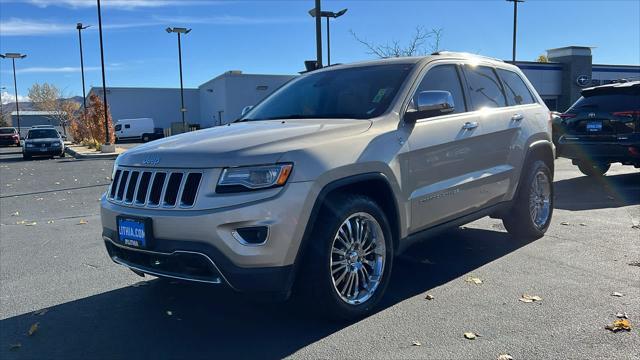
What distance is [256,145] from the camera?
3.49 metres

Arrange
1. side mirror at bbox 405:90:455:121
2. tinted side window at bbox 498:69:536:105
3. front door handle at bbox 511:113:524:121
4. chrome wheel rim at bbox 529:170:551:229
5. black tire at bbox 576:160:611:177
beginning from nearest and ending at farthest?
1. side mirror at bbox 405:90:455:121
2. front door handle at bbox 511:113:524:121
3. tinted side window at bbox 498:69:536:105
4. chrome wheel rim at bbox 529:170:551:229
5. black tire at bbox 576:160:611:177

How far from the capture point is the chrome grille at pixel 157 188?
342cm

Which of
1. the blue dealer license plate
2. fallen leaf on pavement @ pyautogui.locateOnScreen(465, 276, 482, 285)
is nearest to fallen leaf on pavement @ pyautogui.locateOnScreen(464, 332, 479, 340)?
fallen leaf on pavement @ pyautogui.locateOnScreen(465, 276, 482, 285)

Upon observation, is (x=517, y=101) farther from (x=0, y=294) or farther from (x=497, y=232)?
(x=0, y=294)

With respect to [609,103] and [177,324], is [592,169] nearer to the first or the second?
[609,103]

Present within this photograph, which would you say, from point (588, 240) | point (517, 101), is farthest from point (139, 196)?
point (588, 240)

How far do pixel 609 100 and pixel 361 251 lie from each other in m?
7.89

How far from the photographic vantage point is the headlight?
3340mm

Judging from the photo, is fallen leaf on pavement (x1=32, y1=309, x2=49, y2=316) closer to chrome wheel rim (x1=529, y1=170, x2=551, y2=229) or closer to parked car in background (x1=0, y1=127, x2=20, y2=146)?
chrome wheel rim (x1=529, y1=170, x2=551, y2=229)

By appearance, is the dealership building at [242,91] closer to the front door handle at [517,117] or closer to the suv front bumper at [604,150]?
the suv front bumper at [604,150]

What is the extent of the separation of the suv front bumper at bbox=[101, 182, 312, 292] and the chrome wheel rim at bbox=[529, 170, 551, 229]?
353cm

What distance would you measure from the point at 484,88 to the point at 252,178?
297cm

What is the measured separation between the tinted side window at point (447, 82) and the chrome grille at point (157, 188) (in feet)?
7.12

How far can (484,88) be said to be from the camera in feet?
17.6
